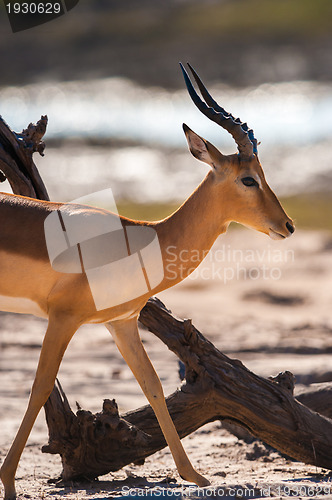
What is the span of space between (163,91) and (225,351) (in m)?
30.0

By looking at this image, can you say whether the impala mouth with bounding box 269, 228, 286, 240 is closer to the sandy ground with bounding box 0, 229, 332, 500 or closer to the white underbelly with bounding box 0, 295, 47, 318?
the white underbelly with bounding box 0, 295, 47, 318

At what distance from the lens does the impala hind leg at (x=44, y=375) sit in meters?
6.41

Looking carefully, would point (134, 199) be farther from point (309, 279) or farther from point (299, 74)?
point (299, 74)

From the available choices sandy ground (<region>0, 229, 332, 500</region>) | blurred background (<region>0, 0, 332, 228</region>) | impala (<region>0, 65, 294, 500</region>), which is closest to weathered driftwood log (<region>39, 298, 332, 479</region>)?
sandy ground (<region>0, 229, 332, 500</region>)

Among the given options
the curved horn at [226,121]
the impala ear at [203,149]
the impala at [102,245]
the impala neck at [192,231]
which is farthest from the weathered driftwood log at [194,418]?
the curved horn at [226,121]

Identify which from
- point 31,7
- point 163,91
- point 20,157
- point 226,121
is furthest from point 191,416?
point 163,91

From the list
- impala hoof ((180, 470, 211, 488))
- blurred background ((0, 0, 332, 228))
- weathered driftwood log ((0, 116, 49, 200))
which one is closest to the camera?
impala hoof ((180, 470, 211, 488))

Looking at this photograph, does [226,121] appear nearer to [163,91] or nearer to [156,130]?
[156,130]

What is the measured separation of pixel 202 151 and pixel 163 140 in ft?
85.5

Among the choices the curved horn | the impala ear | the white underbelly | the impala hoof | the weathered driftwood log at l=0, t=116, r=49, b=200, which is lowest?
the impala hoof

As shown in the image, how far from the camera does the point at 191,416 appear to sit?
793 cm

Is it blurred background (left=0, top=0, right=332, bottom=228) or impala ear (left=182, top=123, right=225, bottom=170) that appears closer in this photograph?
impala ear (left=182, top=123, right=225, bottom=170)

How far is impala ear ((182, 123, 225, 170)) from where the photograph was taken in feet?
21.5

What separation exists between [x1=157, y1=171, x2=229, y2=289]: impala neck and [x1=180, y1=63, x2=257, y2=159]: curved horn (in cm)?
33
